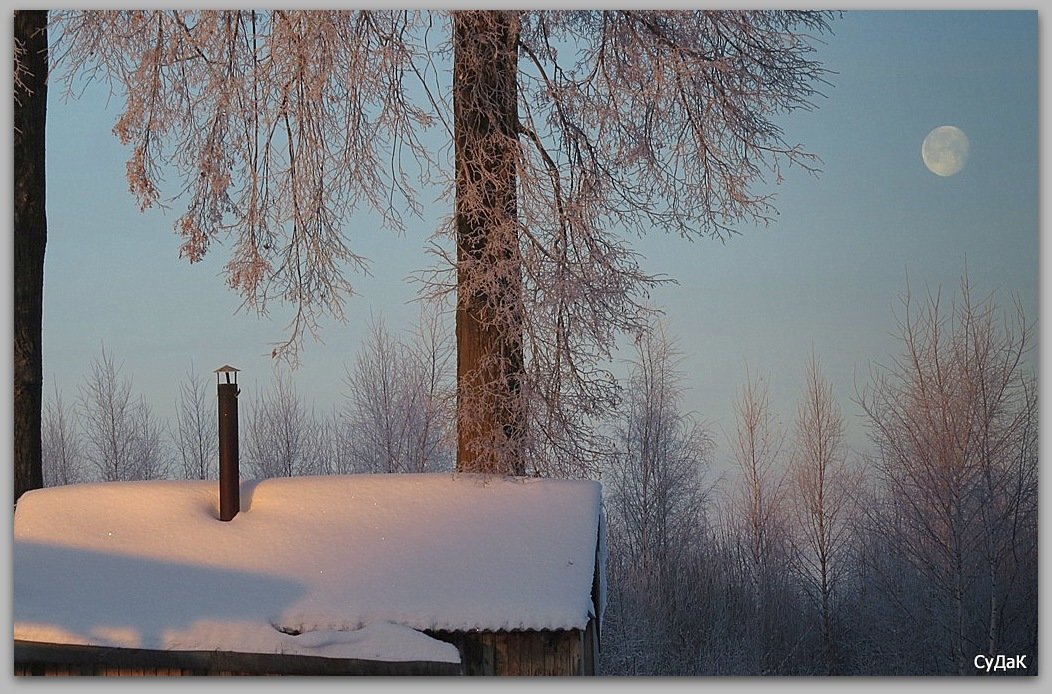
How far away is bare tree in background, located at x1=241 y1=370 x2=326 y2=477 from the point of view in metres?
7.07

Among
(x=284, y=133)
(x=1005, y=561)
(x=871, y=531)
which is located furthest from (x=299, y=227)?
(x=871, y=531)

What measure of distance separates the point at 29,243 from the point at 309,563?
2.88m

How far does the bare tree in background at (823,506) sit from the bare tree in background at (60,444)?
495 cm

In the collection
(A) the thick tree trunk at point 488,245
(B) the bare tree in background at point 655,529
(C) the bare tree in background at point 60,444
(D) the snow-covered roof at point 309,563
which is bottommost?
(B) the bare tree in background at point 655,529

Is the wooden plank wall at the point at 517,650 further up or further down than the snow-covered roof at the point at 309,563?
further down

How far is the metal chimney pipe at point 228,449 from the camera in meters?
5.54

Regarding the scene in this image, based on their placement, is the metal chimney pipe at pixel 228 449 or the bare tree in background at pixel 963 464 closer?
the metal chimney pipe at pixel 228 449

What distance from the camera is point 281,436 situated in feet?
28.2

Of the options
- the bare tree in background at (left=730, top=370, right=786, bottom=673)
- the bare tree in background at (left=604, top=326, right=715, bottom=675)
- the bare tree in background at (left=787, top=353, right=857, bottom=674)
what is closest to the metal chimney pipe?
the bare tree in background at (left=730, top=370, right=786, bottom=673)

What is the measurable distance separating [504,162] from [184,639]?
277cm

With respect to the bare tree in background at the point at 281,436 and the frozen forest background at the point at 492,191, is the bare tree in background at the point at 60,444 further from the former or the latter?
the bare tree in background at the point at 281,436

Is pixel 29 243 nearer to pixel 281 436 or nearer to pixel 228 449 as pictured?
pixel 228 449

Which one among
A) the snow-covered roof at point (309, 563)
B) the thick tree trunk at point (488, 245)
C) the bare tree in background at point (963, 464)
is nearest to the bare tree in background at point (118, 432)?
the snow-covered roof at point (309, 563)

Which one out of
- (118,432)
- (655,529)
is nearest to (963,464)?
(655,529)
